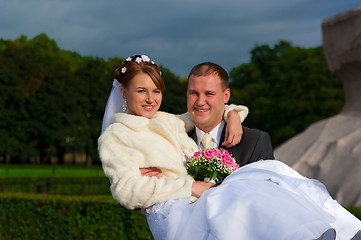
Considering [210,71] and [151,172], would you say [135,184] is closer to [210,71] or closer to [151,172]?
[151,172]

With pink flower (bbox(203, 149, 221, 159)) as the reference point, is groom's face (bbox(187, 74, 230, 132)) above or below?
above

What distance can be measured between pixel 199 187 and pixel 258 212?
27.8 inches

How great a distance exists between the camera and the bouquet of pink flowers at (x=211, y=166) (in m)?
3.60

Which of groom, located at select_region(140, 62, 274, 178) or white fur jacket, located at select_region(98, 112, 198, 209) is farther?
groom, located at select_region(140, 62, 274, 178)

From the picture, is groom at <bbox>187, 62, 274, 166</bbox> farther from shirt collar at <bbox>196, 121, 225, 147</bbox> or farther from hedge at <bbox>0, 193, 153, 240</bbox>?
hedge at <bbox>0, 193, 153, 240</bbox>

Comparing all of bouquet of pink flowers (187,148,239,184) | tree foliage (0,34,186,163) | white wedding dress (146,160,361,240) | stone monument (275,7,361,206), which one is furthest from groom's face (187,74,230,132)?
tree foliage (0,34,186,163)

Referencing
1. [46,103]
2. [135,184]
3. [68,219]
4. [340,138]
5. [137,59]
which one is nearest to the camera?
[135,184]

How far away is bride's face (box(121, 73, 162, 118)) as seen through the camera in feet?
12.9

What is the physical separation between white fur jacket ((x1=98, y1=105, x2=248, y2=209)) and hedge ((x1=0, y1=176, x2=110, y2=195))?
41.9ft

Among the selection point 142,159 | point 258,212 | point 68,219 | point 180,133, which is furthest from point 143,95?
point 68,219

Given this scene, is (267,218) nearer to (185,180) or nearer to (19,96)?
(185,180)

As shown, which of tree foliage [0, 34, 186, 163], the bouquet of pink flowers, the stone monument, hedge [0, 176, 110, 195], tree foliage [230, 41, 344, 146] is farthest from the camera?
tree foliage [0, 34, 186, 163]

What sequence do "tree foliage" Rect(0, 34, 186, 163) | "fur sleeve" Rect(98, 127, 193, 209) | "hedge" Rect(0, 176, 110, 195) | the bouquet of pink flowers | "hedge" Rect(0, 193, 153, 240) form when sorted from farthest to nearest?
"tree foliage" Rect(0, 34, 186, 163)
"hedge" Rect(0, 176, 110, 195)
"hedge" Rect(0, 193, 153, 240)
the bouquet of pink flowers
"fur sleeve" Rect(98, 127, 193, 209)

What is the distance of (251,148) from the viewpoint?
4195 millimetres
